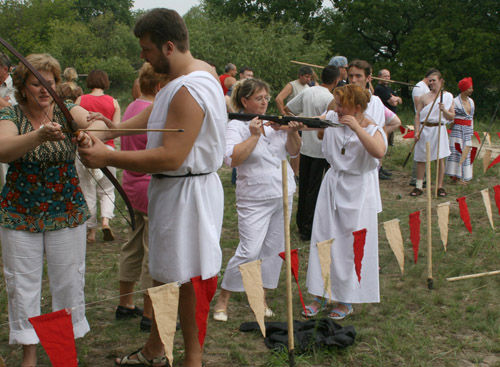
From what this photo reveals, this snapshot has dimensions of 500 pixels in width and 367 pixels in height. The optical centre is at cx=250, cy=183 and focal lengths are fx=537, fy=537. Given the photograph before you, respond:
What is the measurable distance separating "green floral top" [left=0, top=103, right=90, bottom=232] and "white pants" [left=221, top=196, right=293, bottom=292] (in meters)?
1.36

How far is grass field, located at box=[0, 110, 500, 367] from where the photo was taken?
3.46 meters

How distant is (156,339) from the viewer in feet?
10.4

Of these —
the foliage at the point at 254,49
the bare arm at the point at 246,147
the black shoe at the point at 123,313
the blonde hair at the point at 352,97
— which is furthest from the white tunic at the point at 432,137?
the foliage at the point at 254,49

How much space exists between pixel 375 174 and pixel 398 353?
1379mm

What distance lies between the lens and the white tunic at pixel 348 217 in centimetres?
408

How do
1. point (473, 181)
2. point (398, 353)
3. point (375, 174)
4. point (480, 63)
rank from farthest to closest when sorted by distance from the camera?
point (480, 63) → point (473, 181) → point (375, 174) → point (398, 353)

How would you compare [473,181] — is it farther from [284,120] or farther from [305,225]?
[284,120]

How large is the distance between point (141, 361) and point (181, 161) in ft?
4.72

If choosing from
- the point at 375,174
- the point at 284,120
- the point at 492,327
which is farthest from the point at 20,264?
the point at 492,327

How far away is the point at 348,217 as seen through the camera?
411 centimetres

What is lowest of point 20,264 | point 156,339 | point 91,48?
point 156,339

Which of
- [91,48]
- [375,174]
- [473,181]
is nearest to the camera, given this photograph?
[375,174]

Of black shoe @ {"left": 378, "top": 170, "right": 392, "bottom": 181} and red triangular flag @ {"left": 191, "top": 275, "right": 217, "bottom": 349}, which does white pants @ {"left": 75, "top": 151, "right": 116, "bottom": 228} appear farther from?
black shoe @ {"left": 378, "top": 170, "right": 392, "bottom": 181}

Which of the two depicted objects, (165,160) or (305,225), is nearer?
(165,160)
